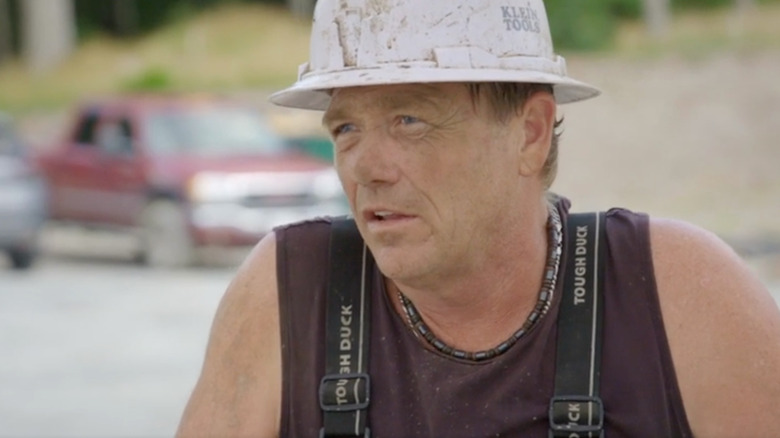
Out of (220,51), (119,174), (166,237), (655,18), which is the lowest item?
(166,237)

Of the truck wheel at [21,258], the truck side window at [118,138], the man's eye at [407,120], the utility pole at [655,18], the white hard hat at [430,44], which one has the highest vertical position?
the white hard hat at [430,44]

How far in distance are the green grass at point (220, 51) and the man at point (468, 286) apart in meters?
34.4

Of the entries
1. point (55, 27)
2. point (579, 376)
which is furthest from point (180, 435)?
point (55, 27)

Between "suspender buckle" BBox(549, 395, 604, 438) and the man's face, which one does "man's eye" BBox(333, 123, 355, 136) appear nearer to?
A: the man's face

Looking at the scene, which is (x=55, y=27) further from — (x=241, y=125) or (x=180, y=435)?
(x=180, y=435)

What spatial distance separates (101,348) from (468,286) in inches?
359

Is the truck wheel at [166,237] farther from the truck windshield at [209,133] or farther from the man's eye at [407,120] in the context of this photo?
the man's eye at [407,120]

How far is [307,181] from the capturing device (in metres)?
17.5

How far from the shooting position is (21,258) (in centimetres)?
1772

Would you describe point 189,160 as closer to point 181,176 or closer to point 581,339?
point 181,176

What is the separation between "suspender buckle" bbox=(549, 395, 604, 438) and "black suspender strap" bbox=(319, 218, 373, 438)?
339 mm

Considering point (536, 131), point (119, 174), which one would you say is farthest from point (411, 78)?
point (119, 174)

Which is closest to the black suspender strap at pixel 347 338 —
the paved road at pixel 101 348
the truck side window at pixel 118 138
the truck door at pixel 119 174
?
the paved road at pixel 101 348

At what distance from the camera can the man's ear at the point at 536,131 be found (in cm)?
297
